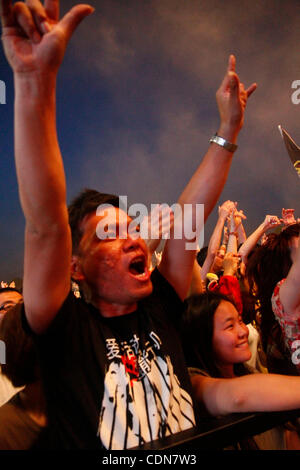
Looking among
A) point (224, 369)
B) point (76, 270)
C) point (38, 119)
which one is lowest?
point (224, 369)

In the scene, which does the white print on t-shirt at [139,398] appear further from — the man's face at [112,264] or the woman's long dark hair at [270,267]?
the woman's long dark hair at [270,267]

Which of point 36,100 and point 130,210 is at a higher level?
point 36,100

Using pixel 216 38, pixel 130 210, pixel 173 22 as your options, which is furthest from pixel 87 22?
pixel 130 210

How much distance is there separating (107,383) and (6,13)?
0.65 meters

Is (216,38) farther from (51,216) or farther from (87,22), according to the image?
(51,216)

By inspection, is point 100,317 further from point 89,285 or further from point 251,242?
point 251,242

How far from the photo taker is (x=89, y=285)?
2.71ft

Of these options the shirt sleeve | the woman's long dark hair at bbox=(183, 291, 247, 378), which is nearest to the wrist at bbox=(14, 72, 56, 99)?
the woman's long dark hair at bbox=(183, 291, 247, 378)

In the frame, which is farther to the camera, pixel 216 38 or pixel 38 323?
pixel 216 38

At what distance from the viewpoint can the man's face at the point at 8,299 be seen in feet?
5.14

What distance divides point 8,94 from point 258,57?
509 centimetres

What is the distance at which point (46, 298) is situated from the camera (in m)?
0.65

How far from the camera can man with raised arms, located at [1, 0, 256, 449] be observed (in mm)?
575

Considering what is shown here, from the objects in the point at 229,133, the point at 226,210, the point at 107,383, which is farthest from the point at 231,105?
the point at 226,210
